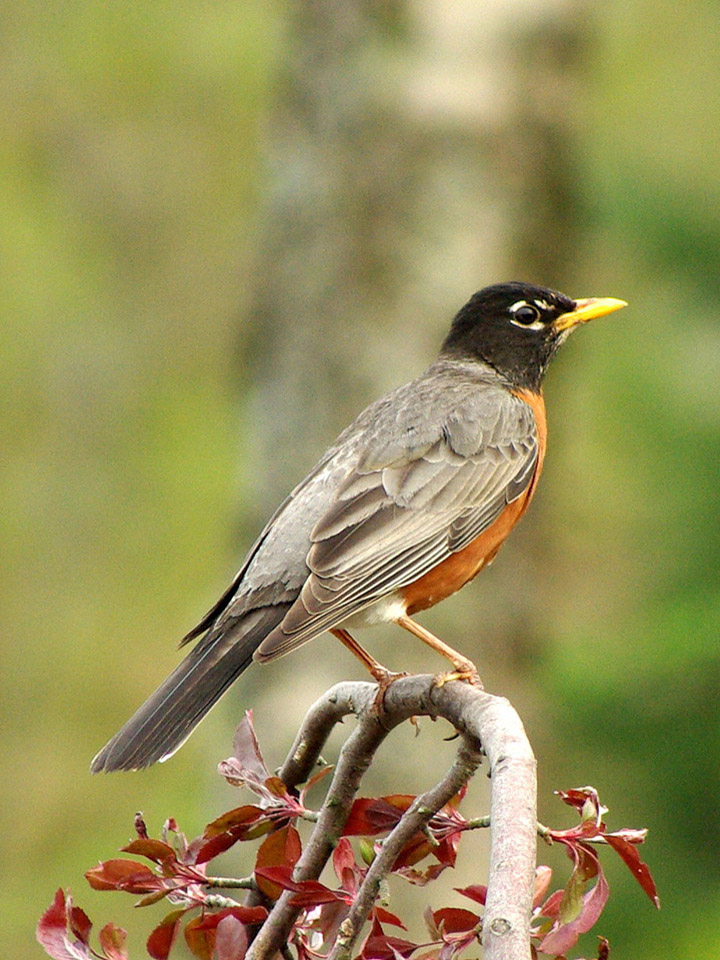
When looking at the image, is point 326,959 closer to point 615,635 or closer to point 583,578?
point 615,635

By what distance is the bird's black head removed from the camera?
14.9 feet

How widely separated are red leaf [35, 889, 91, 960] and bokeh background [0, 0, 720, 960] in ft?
9.98

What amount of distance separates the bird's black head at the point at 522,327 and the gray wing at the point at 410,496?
279 millimetres

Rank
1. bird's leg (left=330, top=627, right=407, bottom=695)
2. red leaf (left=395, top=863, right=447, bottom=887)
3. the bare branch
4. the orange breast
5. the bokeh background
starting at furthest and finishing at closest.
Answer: the bokeh background, the orange breast, bird's leg (left=330, top=627, right=407, bottom=695), red leaf (left=395, top=863, right=447, bottom=887), the bare branch

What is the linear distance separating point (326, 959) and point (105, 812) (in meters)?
7.01

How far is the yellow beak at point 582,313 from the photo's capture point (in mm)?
4336

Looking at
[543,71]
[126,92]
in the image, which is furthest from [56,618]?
[543,71]

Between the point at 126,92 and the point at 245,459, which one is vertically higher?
the point at 126,92

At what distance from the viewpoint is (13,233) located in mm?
9477

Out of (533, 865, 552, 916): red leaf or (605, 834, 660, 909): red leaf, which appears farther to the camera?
(533, 865, 552, 916): red leaf

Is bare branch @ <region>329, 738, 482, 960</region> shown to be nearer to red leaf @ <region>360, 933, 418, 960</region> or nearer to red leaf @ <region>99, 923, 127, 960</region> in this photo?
red leaf @ <region>360, 933, 418, 960</region>

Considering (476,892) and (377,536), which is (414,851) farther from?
(377,536)

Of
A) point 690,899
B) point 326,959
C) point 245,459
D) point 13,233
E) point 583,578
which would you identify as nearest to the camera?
point 326,959

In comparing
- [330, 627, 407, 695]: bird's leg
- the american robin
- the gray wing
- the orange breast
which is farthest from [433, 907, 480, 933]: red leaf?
the orange breast
